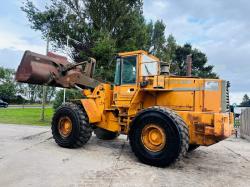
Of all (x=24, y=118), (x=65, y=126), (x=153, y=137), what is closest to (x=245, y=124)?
(x=153, y=137)

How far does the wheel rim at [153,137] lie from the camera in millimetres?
7441

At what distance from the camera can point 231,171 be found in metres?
7.29

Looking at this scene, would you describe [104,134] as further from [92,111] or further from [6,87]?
[6,87]

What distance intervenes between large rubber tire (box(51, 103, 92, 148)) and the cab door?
3.59ft

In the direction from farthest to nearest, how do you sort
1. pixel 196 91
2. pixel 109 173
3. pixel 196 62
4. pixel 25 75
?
pixel 196 62, pixel 25 75, pixel 196 91, pixel 109 173

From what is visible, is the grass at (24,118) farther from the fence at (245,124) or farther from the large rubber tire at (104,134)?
the fence at (245,124)

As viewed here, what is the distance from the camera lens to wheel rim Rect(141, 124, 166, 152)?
7.44m

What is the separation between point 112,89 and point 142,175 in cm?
396

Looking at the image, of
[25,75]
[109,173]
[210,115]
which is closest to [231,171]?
[210,115]

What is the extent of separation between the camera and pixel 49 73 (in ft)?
31.0

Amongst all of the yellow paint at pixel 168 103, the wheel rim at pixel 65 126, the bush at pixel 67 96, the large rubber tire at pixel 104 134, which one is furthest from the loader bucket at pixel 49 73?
the bush at pixel 67 96

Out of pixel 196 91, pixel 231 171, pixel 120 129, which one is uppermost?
pixel 196 91

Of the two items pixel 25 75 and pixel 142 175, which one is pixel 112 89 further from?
pixel 142 175

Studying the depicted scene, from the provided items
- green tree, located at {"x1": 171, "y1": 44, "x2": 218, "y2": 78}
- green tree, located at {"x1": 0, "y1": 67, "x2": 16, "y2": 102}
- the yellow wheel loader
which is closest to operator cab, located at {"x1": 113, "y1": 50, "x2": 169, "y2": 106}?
the yellow wheel loader
